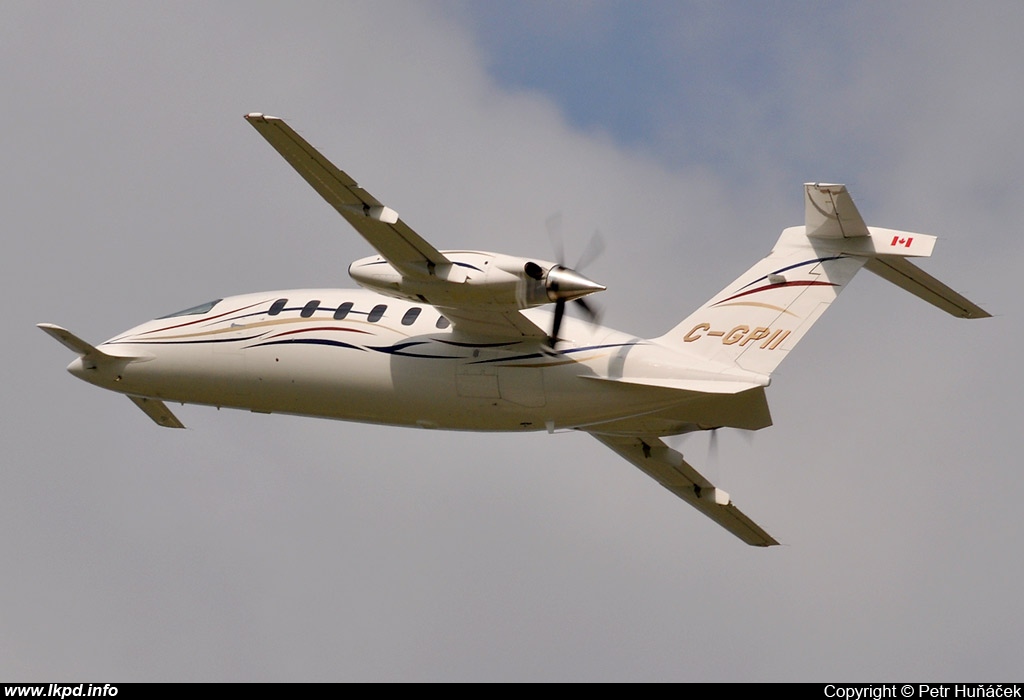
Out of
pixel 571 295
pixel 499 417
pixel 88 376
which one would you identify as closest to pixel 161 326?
pixel 88 376

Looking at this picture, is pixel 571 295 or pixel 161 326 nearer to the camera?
pixel 571 295

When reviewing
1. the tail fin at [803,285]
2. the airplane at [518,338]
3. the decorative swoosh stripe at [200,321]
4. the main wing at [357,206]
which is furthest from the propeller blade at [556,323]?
the decorative swoosh stripe at [200,321]

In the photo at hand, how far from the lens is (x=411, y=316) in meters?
33.3

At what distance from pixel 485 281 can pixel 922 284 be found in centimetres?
902

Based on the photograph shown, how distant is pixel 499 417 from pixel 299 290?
6.42 meters

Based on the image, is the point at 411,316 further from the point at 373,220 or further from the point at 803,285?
the point at 803,285

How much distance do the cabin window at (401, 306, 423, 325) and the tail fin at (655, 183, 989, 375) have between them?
528cm

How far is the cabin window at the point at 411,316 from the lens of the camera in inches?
1308

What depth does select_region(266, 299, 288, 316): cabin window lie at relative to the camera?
1387 inches

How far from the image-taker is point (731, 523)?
37.3 metres

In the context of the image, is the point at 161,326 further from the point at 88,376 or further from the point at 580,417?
the point at 580,417

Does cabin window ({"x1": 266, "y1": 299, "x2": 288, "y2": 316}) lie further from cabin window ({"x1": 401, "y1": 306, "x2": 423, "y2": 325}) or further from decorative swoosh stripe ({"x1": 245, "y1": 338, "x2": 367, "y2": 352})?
cabin window ({"x1": 401, "y1": 306, "x2": 423, "y2": 325})

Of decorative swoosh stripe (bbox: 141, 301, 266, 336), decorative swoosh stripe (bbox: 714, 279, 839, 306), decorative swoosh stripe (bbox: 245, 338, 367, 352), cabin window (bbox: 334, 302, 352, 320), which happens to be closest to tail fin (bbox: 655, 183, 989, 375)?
decorative swoosh stripe (bbox: 714, 279, 839, 306)

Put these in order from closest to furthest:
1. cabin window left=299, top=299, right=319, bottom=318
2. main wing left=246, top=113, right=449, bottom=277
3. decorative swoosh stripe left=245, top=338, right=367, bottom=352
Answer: main wing left=246, top=113, right=449, bottom=277 < decorative swoosh stripe left=245, top=338, right=367, bottom=352 < cabin window left=299, top=299, right=319, bottom=318
